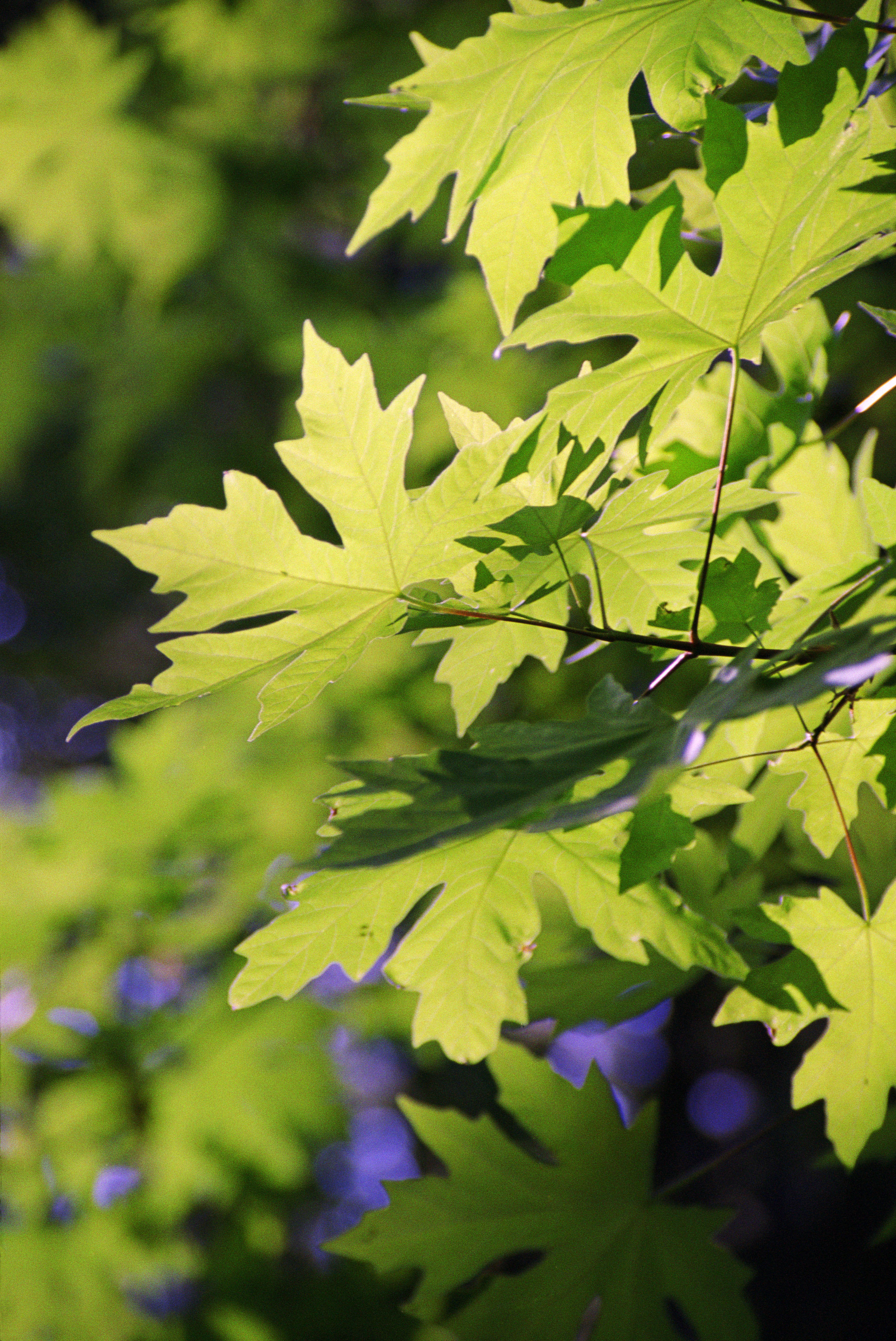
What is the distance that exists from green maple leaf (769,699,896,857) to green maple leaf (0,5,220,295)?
2848mm

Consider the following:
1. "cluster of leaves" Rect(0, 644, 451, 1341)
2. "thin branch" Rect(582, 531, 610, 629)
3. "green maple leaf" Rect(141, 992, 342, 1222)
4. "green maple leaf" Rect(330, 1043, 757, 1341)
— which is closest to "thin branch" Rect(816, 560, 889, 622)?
"thin branch" Rect(582, 531, 610, 629)

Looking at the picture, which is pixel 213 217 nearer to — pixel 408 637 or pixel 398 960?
pixel 408 637

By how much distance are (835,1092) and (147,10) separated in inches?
146

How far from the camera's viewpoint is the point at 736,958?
2.28 feet

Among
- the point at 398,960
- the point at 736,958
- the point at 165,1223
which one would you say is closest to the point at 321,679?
the point at 398,960

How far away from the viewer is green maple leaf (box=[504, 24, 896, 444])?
2.03 ft

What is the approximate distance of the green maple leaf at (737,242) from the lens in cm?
62

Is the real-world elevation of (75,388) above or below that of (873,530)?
below

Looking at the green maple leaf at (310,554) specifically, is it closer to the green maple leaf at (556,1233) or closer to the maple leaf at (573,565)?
the maple leaf at (573,565)

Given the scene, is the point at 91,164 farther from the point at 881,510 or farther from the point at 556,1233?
the point at 556,1233

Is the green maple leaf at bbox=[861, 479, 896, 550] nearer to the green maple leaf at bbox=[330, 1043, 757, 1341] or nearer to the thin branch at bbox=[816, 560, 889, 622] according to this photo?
the thin branch at bbox=[816, 560, 889, 622]

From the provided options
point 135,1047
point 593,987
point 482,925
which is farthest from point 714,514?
point 135,1047

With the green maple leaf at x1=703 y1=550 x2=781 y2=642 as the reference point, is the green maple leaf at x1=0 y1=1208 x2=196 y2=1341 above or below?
below

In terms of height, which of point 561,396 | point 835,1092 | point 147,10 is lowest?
point 835,1092
